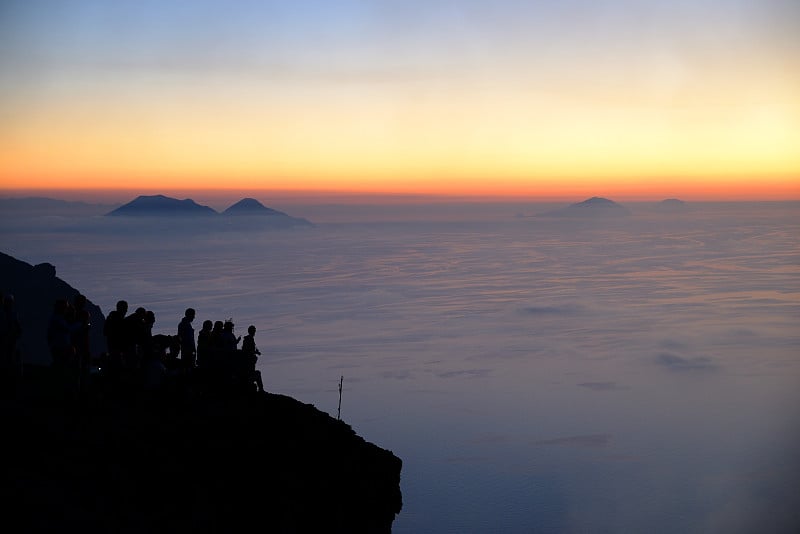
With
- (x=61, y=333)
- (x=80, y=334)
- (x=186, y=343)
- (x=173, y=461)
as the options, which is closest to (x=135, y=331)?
(x=80, y=334)

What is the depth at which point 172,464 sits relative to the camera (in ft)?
45.7

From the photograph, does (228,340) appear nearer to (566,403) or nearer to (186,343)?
(186,343)

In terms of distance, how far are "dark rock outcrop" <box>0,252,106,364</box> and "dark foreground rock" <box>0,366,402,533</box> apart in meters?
60.6

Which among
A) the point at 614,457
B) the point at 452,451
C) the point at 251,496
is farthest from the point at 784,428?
the point at 251,496

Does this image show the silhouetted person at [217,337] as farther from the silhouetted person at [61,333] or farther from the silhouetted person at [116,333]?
the silhouetted person at [61,333]

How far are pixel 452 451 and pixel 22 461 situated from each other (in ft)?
222

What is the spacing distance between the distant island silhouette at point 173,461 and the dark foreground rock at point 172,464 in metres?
0.03

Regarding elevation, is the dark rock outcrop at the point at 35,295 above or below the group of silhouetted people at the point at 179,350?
below

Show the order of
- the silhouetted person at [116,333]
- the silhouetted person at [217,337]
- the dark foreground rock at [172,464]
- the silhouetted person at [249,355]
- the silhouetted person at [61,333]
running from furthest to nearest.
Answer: the silhouetted person at [249,355] → the silhouetted person at [217,337] → the silhouetted person at [116,333] → the silhouetted person at [61,333] → the dark foreground rock at [172,464]

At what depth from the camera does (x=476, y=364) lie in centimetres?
11888

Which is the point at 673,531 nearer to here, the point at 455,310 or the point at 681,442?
the point at 681,442

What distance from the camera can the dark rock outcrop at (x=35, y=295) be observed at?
74188mm

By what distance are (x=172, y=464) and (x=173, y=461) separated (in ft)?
0.33

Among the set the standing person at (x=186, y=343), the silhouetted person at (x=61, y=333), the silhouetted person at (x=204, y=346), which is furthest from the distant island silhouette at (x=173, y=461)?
the silhouetted person at (x=61, y=333)
